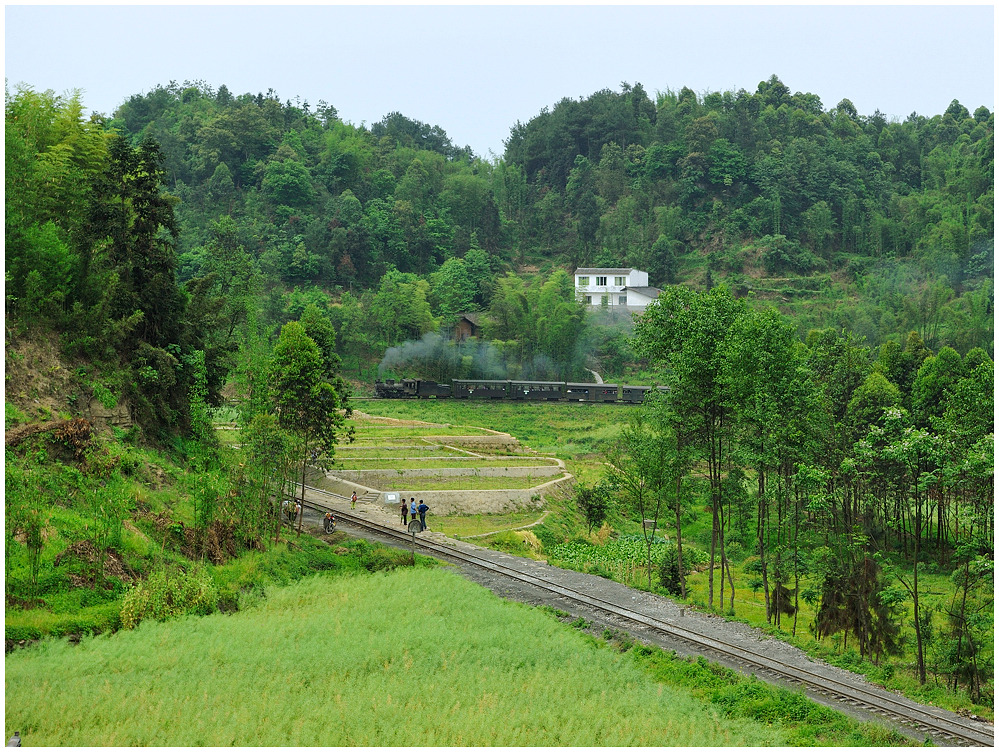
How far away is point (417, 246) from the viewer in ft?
303

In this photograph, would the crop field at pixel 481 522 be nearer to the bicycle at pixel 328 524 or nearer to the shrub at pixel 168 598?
the bicycle at pixel 328 524

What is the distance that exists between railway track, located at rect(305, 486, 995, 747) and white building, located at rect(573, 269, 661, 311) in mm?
62424

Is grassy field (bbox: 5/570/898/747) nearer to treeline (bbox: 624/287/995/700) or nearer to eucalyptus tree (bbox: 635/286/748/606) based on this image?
treeline (bbox: 624/287/995/700)

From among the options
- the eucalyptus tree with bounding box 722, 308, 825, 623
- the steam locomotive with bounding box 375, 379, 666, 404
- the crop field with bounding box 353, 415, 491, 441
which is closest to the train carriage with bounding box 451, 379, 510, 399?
the steam locomotive with bounding box 375, 379, 666, 404

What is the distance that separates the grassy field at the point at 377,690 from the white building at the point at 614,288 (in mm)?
67377

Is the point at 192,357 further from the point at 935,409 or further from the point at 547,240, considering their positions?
the point at 547,240

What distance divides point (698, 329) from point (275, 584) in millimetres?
12552

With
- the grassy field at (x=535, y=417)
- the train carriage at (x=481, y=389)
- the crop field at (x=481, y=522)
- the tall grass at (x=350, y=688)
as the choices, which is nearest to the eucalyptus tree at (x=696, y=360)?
the tall grass at (x=350, y=688)

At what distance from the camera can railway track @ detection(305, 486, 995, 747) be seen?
598 inches

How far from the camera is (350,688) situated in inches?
627

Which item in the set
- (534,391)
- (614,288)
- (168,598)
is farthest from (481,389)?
(168,598)

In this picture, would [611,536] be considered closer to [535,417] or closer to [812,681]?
[812,681]

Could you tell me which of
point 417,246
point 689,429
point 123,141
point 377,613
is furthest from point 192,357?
point 417,246

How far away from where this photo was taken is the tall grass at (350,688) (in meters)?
14.1
